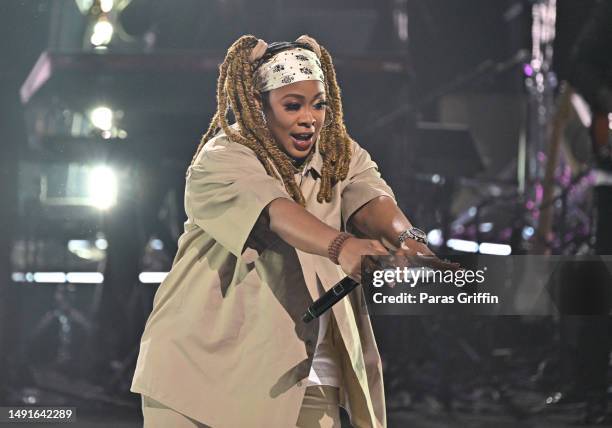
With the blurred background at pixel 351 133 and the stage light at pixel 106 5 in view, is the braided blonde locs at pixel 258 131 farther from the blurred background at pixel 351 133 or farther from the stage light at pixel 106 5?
the stage light at pixel 106 5

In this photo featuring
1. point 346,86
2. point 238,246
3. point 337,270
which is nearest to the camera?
point 238,246

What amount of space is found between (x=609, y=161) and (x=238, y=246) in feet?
9.07

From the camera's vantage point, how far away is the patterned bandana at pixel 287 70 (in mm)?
2061

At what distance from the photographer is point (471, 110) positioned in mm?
4379

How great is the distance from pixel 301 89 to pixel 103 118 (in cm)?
239

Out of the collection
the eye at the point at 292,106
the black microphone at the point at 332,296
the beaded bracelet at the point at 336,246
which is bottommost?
the black microphone at the point at 332,296

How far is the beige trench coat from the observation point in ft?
6.57

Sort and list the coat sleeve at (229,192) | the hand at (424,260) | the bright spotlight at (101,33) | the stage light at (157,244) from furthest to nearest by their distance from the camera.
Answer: the stage light at (157,244) → the bright spotlight at (101,33) → the coat sleeve at (229,192) → the hand at (424,260)

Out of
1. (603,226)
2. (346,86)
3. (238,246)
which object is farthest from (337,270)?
(603,226)

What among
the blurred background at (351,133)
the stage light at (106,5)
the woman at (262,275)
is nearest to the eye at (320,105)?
the woman at (262,275)

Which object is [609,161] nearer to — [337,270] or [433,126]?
[433,126]

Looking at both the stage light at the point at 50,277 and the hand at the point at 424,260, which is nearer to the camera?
the hand at the point at 424,260

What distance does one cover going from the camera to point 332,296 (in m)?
1.83

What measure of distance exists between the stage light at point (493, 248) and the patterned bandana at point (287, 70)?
2.41 metres
